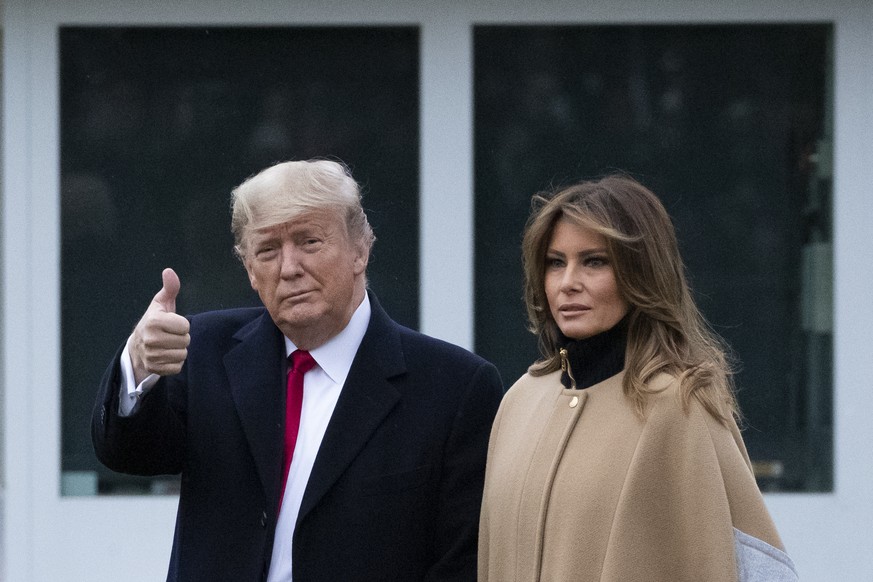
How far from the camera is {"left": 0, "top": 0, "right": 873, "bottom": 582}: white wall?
214 inches

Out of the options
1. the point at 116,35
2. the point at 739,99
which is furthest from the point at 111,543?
the point at 739,99

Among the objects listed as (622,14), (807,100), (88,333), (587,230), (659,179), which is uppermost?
(622,14)

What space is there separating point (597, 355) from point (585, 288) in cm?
16

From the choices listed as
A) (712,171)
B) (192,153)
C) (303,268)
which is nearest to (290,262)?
(303,268)

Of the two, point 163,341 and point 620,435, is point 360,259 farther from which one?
point 620,435

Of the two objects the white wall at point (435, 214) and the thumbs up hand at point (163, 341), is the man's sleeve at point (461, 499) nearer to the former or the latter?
the thumbs up hand at point (163, 341)

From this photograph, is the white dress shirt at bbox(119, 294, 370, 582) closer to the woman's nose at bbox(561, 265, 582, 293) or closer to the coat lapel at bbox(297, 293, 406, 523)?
the coat lapel at bbox(297, 293, 406, 523)

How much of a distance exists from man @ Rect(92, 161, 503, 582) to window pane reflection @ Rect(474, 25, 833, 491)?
2677 millimetres

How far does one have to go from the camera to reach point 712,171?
18.2ft

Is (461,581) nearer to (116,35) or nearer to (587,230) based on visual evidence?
(587,230)

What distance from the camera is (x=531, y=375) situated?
115 inches

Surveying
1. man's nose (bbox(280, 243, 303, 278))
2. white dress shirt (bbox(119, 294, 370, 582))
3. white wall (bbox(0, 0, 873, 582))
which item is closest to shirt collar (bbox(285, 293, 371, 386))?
white dress shirt (bbox(119, 294, 370, 582))

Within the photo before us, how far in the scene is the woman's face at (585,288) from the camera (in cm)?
256

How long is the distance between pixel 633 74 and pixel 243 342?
10.2 ft
